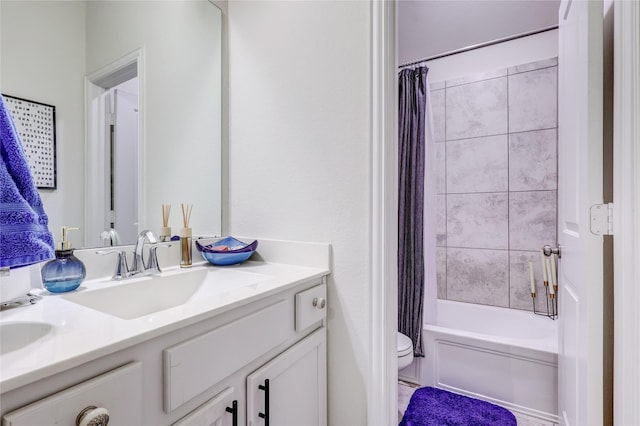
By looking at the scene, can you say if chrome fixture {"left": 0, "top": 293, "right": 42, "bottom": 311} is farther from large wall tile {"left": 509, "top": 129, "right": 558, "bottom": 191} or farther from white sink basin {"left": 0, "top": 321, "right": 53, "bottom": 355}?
large wall tile {"left": 509, "top": 129, "right": 558, "bottom": 191}

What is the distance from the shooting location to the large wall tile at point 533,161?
2.22 meters

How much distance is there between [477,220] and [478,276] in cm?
43

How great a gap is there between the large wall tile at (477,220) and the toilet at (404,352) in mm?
1031

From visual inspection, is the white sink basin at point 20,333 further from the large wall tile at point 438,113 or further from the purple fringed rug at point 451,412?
the large wall tile at point 438,113

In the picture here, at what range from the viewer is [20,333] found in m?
0.59

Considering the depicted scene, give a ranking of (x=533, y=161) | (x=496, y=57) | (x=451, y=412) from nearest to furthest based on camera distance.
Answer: (x=451, y=412), (x=533, y=161), (x=496, y=57)

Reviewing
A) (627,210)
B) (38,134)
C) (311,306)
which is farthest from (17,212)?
(627,210)

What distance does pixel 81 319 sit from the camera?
0.63m

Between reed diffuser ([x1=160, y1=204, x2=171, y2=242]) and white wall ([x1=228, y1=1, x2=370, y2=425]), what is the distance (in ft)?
0.93

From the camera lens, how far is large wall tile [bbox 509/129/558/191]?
7.30ft

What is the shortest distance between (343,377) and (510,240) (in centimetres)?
182

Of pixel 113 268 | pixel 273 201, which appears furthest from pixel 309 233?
pixel 113 268

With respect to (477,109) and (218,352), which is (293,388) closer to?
(218,352)

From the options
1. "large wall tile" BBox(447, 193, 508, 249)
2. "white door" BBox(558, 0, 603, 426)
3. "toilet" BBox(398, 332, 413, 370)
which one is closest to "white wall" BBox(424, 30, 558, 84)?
"large wall tile" BBox(447, 193, 508, 249)
